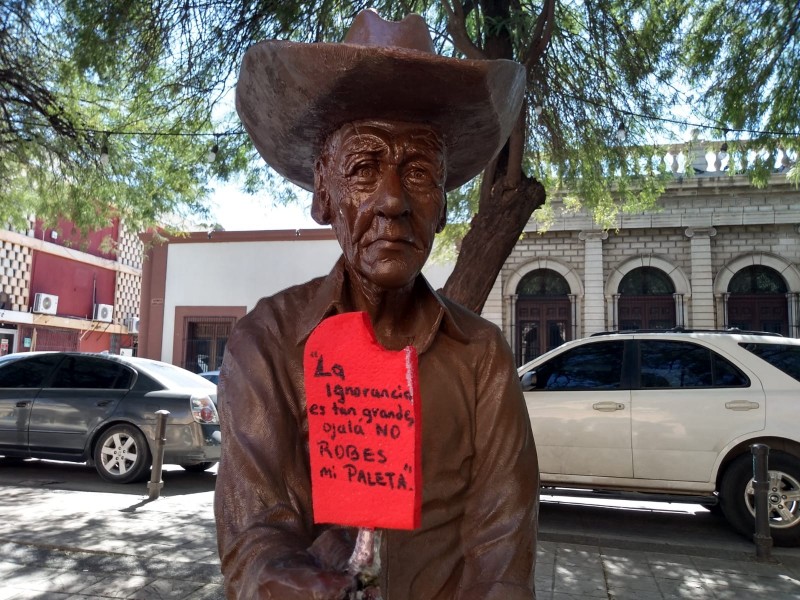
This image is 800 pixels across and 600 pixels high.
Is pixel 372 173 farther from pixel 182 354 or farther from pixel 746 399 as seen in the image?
pixel 182 354

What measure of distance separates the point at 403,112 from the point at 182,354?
18960 mm

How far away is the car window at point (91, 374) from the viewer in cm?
740

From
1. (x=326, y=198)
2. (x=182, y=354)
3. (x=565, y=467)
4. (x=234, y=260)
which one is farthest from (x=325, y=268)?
(x=326, y=198)

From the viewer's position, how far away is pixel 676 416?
558cm

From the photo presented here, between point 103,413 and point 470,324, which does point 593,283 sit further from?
point 470,324

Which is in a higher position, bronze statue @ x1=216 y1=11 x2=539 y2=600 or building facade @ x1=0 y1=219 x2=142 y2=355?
building facade @ x1=0 y1=219 x2=142 y2=355

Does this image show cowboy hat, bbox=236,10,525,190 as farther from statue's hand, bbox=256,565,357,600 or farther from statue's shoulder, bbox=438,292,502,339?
statue's hand, bbox=256,565,357,600

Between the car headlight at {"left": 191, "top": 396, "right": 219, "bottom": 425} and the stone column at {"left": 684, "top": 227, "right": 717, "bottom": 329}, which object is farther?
the stone column at {"left": 684, "top": 227, "right": 717, "bottom": 329}

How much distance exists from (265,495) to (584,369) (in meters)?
5.41

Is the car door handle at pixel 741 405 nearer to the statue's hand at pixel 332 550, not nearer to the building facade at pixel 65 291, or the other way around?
the statue's hand at pixel 332 550

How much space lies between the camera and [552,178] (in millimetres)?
9422

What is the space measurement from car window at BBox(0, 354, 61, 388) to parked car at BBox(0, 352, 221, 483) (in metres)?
0.01

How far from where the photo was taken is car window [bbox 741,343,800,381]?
555 centimetres

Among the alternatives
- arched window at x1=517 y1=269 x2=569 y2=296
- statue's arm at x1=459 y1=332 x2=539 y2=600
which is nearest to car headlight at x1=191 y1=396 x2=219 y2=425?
statue's arm at x1=459 y1=332 x2=539 y2=600
